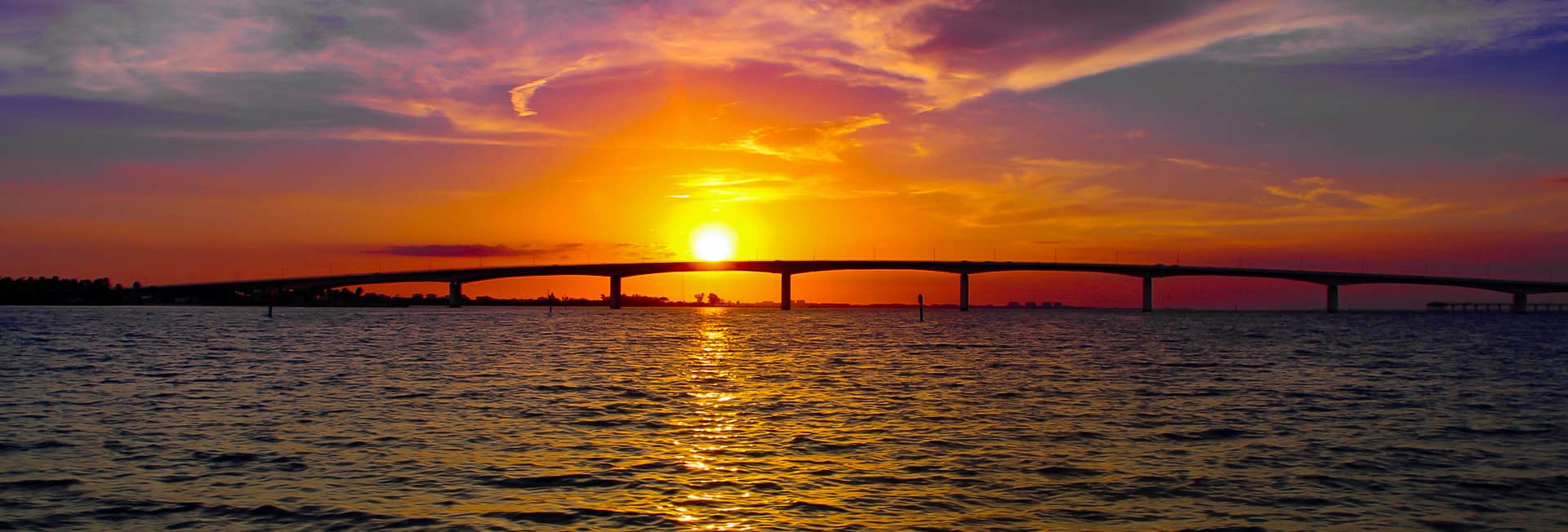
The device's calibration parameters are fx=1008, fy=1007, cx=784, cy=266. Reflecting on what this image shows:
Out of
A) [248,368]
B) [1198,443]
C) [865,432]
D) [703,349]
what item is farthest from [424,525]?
[703,349]

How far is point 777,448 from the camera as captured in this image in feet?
64.0

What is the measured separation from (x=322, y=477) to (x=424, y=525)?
426 cm

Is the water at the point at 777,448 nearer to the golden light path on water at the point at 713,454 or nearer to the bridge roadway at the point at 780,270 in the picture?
the golden light path on water at the point at 713,454

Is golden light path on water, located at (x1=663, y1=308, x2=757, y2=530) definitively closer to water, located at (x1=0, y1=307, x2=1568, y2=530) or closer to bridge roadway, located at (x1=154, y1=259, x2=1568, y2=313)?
water, located at (x1=0, y1=307, x2=1568, y2=530)

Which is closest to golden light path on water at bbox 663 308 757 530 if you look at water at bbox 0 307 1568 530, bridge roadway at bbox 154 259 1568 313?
water at bbox 0 307 1568 530

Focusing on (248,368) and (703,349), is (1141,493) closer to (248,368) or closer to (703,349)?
(248,368)

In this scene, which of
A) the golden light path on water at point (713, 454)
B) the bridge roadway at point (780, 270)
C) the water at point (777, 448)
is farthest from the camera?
the bridge roadway at point (780, 270)

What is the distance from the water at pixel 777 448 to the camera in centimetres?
1397

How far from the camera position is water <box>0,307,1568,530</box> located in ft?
45.8

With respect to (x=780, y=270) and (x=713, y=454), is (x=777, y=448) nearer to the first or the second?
(x=713, y=454)

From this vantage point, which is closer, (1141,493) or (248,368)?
(1141,493)

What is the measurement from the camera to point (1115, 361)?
46844mm

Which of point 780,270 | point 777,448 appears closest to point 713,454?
point 777,448

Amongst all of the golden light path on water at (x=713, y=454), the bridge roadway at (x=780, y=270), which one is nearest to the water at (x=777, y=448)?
the golden light path on water at (x=713, y=454)
